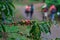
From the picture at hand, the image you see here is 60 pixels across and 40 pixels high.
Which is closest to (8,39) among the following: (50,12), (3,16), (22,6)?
(3,16)

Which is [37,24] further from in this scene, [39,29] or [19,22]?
[19,22]

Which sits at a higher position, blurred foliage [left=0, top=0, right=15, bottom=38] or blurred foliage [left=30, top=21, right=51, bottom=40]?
blurred foliage [left=0, top=0, right=15, bottom=38]

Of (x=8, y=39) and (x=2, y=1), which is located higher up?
(x=2, y=1)

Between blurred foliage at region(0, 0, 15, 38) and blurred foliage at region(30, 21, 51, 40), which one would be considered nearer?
blurred foliage at region(30, 21, 51, 40)

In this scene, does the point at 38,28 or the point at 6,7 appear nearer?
the point at 38,28

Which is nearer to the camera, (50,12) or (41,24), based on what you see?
(41,24)

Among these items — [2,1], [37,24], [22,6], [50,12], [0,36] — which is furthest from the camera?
[22,6]

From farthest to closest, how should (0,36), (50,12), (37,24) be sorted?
(50,12) < (0,36) < (37,24)

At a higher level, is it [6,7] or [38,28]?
[6,7]

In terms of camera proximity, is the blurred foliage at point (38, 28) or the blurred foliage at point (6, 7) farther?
the blurred foliage at point (6, 7)

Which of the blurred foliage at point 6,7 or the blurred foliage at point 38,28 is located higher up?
the blurred foliage at point 6,7

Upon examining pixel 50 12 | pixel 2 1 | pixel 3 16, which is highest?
pixel 2 1
